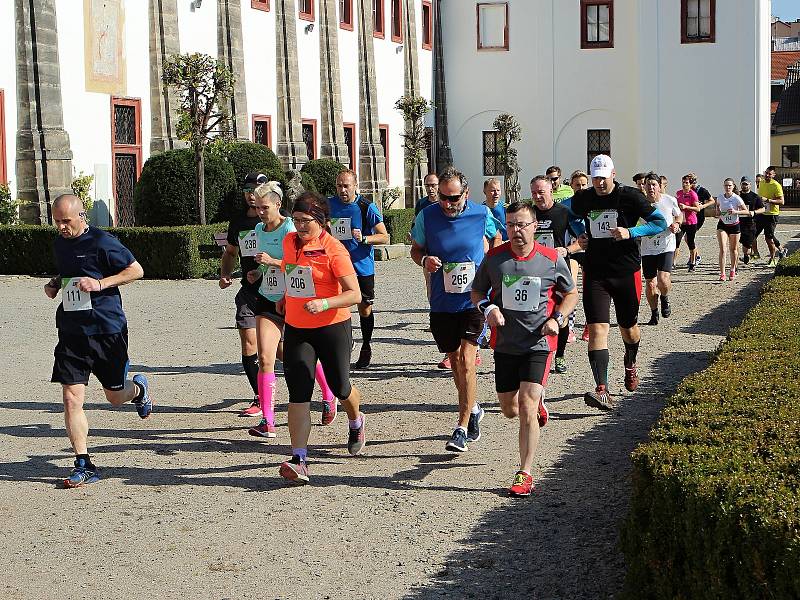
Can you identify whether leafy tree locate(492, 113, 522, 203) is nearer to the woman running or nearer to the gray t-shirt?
the woman running

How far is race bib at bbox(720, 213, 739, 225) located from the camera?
74.3 ft

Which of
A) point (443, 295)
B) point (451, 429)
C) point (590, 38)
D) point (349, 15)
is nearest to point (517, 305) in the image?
point (443, 295)

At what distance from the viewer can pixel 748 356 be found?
9227mm

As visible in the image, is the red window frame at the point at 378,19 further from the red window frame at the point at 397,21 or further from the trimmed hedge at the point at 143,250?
the trimmed hedge at the point at 143,250

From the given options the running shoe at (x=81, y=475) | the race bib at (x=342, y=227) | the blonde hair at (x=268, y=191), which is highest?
the blonde hair at (x=268, y=191)

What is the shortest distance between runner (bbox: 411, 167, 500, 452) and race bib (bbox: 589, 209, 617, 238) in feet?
4.49

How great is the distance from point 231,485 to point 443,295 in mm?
2100

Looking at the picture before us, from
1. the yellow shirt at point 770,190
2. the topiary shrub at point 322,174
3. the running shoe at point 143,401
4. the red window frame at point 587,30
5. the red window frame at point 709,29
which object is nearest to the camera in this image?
the running shoe at point 143,401

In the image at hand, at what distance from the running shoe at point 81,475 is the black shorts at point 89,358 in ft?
1.68

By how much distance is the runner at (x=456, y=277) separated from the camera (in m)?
9.18

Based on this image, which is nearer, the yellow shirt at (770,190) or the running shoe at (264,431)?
the running shoe at (264,431)

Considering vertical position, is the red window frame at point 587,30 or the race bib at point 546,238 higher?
the red window frame at point 587,30

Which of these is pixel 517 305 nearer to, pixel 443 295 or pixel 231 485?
pixel 443 295

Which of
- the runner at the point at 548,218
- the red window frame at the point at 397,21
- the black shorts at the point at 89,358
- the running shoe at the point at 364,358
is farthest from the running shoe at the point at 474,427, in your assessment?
the red window frame at the point at 397,21
